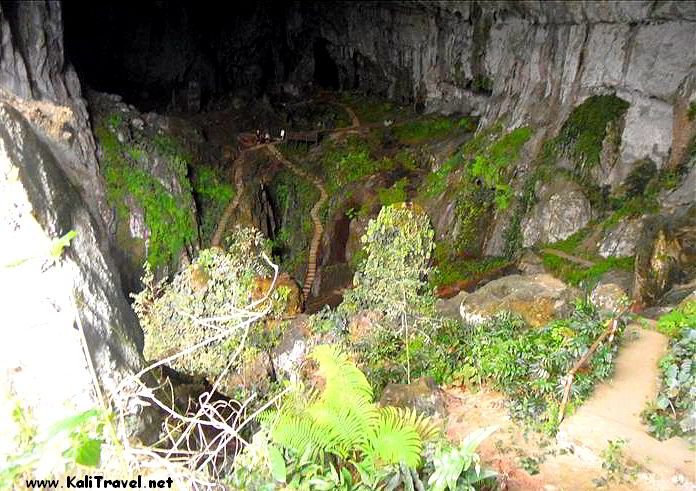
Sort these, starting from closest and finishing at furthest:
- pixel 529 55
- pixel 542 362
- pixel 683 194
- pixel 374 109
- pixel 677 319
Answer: pixel 542 362, pixel 677 319, pixel 683 194, pixel 529 55, pixel 374 109

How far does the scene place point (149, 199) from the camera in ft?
49.1

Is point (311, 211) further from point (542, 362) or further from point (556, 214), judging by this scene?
point (542, 362)

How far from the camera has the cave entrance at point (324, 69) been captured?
27.5 m

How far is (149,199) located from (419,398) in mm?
11265

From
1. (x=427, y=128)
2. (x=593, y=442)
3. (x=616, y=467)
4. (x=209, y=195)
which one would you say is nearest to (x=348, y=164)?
(x=427, y=128)

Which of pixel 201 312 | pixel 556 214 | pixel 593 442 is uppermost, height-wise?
pixel 556 214

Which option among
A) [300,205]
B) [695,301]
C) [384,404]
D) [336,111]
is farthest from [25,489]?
[336,111]

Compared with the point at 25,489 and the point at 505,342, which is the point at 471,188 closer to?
the point at 505,342

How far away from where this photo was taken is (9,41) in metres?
11.9

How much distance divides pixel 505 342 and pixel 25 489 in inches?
250

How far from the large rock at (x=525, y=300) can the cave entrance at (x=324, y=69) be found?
19314 millimetres

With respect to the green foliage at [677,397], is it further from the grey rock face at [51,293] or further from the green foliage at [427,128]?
the green foliage at [427,128]

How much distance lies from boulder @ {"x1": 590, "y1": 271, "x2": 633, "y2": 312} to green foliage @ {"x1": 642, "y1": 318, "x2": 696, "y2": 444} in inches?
133

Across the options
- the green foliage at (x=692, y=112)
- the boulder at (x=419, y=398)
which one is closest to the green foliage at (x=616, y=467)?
the boulder at (x=419, y=398)
